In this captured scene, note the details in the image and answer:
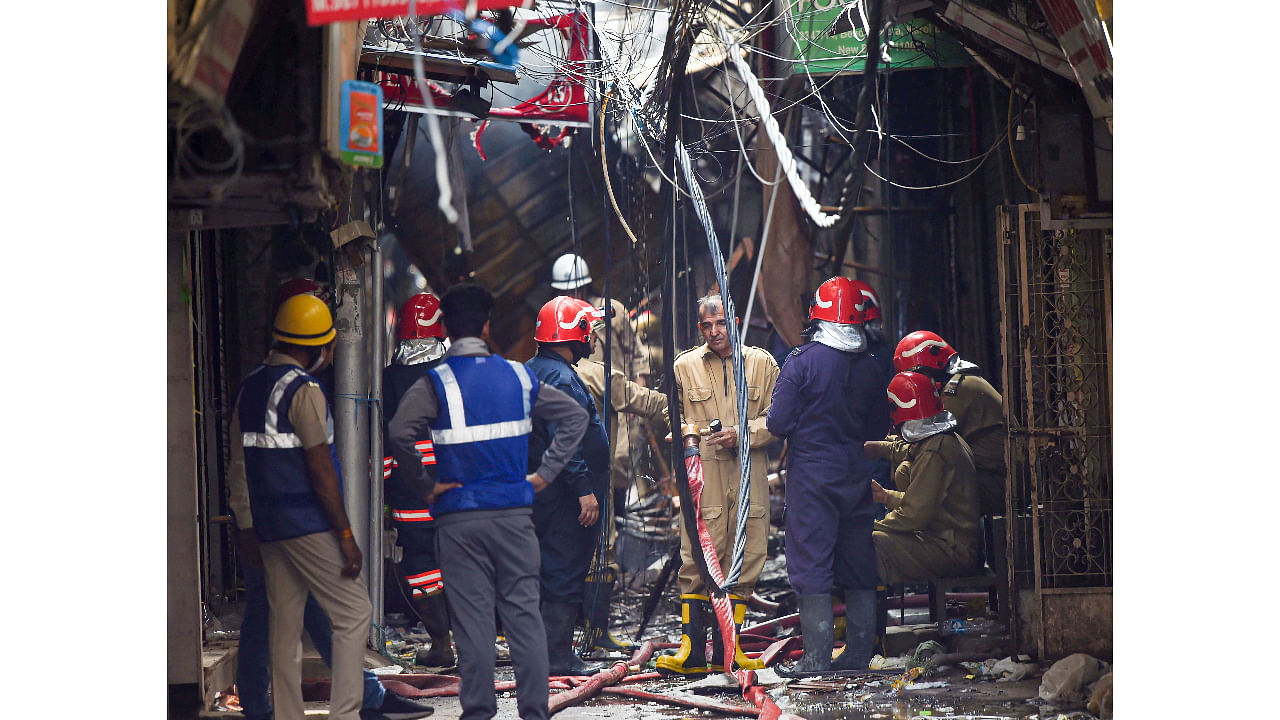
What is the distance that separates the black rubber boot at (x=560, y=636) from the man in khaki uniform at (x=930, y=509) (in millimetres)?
1826

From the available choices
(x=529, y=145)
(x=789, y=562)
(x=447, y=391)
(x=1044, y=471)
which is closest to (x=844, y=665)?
(x=789, y=562)

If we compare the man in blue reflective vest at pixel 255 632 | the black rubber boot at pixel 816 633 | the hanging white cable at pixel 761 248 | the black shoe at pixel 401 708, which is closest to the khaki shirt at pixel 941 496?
the black rubber boot at pixel 816 633

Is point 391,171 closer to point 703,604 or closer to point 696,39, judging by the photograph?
point 696,39

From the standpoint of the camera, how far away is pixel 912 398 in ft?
23.3

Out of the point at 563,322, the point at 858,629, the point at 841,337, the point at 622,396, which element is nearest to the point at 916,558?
the point at 858,629

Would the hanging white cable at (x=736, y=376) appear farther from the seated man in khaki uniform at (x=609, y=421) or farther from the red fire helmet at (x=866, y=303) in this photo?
the red fire helmet at (x=866, y=303)

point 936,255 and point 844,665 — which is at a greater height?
A: point 936,255

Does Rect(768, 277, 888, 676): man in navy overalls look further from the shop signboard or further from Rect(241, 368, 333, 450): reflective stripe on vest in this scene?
the shop signboard

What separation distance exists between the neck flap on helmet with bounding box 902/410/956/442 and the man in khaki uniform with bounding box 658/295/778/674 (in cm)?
83

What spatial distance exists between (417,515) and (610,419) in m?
1.35

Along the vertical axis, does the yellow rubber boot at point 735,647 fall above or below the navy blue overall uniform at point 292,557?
below

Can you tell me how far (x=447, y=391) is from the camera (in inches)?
240

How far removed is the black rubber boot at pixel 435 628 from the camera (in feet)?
22.8

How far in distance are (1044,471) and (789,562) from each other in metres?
1.55
